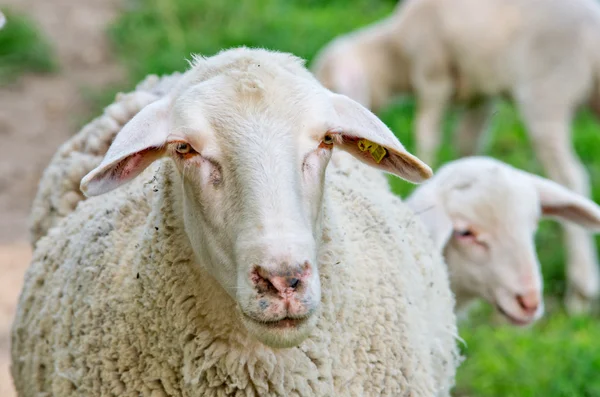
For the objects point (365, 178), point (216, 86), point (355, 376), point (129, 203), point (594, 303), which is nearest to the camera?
point (216, 86)

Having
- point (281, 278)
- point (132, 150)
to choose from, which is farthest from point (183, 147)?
point (281, 278)

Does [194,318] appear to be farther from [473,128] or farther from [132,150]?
[473,128]

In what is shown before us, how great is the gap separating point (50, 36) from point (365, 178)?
693cm

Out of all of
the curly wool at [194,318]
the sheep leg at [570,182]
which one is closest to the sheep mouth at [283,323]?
the curly wool at [194,318]

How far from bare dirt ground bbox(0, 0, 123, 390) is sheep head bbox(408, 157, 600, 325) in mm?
1998

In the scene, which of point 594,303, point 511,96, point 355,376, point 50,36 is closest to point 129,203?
point 355,376

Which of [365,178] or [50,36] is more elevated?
[50,36]

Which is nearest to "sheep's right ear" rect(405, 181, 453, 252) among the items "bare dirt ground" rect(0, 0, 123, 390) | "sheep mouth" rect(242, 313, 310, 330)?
"sheep mouth" rect(242, 313, 310, 330)

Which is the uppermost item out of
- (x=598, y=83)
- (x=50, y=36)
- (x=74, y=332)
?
(x=50, y=36)

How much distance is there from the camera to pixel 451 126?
8.61m

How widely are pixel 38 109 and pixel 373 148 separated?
6222 millimetres

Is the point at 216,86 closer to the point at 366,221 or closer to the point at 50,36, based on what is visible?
the point at 366,221

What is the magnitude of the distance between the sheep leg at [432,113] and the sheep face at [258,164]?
4.78 m

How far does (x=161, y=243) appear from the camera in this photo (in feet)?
8.68
